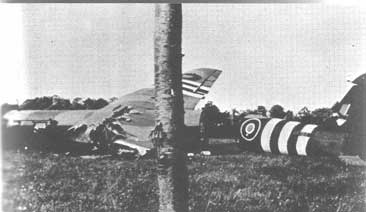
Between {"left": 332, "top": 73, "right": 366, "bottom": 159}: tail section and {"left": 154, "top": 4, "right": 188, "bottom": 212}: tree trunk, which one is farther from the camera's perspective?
{"left": 332, "top": 73, "right": 366, "bottom": 159}: tail section

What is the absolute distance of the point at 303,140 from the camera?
196cm

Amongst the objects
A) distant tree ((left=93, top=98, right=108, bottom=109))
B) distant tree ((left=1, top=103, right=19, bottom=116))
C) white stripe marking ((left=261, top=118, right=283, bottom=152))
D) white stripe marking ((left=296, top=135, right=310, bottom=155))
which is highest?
distant tree ((left=93, top=98, right=108, bottom=109))

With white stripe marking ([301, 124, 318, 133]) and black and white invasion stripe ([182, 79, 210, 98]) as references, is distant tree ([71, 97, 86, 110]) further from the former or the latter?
white stripe marking ([301, 124, 318, 133])

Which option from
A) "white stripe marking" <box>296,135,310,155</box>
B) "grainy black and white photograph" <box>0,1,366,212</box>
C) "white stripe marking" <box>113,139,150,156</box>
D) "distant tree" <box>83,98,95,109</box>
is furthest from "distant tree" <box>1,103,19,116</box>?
"white stripe marking" <box>296,135,310,155</box>

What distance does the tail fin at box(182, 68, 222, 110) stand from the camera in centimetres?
187

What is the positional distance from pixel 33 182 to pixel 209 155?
739 mm

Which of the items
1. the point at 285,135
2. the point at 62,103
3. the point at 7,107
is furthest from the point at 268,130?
the point at 7,107

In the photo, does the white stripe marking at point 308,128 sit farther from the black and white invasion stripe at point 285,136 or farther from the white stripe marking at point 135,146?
the white stripe marking at point 135,146

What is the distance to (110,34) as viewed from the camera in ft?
6.29

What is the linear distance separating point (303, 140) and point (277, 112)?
0.55 ft

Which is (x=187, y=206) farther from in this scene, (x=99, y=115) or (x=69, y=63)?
(x=69, y=63)

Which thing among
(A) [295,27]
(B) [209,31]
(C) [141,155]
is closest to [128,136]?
(C) [141,155]

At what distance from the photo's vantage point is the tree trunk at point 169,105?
72.7 inches

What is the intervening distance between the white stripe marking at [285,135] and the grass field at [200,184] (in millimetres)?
39
